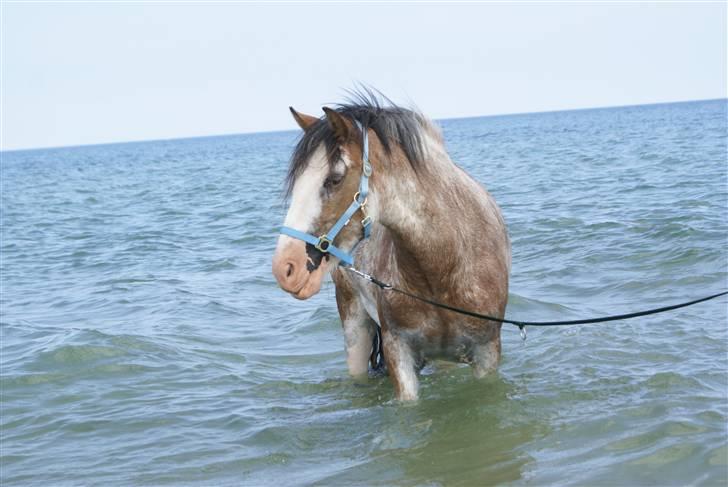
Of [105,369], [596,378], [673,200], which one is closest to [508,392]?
[596,378]

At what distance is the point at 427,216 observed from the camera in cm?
482

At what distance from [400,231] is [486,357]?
123 cm

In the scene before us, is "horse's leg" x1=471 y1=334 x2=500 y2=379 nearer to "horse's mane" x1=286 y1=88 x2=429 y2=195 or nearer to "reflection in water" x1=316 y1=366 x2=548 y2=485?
"reflection in water" x1=316 y1=366 x2=548 y2=485

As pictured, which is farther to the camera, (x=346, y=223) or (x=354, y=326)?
(x=354, y=326)

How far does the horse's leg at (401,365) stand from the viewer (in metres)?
5.38

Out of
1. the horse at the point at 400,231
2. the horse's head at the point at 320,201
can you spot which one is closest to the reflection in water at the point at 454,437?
the horse at the point at 400,231

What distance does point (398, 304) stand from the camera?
522 centimetres

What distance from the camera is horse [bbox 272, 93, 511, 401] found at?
4402mm

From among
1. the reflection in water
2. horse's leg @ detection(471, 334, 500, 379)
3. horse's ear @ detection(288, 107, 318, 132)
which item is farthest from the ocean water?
horse's ear @ detection(288, 107, 318, 132)

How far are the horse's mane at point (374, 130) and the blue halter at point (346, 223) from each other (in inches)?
5.6

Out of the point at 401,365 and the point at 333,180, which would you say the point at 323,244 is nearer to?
the point at 333,180

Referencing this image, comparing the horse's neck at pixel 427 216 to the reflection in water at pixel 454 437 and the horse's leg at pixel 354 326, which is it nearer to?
the reflection in water at pixel 454 437

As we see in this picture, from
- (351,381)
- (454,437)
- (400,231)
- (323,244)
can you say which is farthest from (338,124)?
(351,381)

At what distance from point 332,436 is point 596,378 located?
1.96 metres
